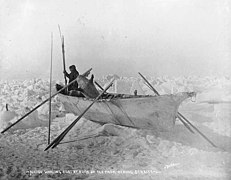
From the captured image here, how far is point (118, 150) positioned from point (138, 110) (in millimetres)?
920

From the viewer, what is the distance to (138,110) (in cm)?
539

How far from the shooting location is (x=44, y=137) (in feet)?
19.0

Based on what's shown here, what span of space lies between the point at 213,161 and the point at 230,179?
0.63 meters

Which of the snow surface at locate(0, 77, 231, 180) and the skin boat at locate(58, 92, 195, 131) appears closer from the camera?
the snow surface at locate(0, 77, 231, 180)

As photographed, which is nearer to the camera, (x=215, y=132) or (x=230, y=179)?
(x=230, y=179)

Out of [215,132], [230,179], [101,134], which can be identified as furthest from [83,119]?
[230,179]

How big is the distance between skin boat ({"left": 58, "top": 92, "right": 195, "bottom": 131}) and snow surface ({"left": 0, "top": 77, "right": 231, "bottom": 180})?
21 centimetres

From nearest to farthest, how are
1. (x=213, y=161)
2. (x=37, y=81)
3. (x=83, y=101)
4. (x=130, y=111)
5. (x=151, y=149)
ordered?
(x=213, y=161) → (x=151, y=149) → (x=130, y=111) → (x=83, y=101) → (x=37, y=81)

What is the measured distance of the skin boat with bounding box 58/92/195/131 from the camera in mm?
4922

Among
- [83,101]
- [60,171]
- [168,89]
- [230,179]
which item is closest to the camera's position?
[230,179]

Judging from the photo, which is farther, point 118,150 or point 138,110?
point 138,110

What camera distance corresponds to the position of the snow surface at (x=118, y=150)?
385 cm

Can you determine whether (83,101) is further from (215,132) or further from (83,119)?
(215,132)

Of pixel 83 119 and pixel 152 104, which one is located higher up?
pixel 152 104
